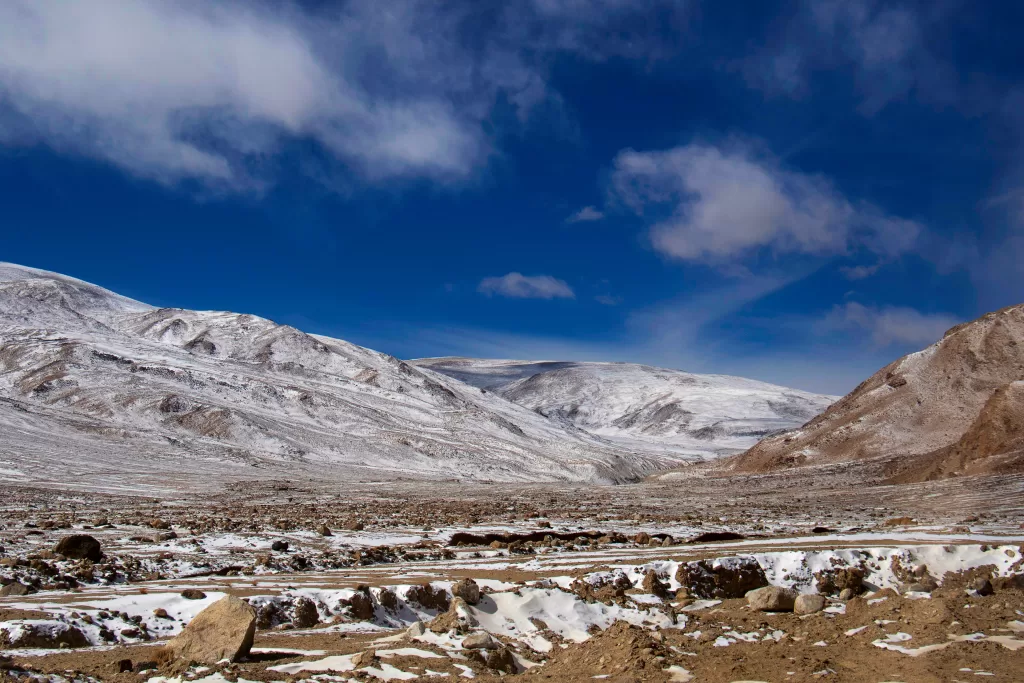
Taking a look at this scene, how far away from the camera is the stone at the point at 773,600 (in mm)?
12102

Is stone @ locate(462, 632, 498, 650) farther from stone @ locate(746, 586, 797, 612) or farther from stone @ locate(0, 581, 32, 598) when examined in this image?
stone @ locate(0, 581, 32, 598)

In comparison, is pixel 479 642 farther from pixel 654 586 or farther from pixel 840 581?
pixel 840 581

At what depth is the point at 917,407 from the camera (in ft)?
201

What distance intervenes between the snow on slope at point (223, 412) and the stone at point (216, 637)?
36605 millimetres

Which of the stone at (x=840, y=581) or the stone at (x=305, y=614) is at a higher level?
the stone at (x=840, y=581)

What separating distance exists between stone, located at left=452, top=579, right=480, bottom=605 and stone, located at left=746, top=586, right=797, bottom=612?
13.7 ft

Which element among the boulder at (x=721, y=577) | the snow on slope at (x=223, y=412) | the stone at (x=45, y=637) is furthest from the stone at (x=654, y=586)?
the snow on slope at (x=223, y=412)

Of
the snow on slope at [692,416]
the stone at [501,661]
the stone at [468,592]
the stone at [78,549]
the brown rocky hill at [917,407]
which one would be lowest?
the stone at [501,661]

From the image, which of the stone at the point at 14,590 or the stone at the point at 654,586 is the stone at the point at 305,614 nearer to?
the stone at the point at 14,590

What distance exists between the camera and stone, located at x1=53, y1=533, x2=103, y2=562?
48.1ft

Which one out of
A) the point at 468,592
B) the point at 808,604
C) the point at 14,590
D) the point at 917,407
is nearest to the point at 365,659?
the point at 468,592

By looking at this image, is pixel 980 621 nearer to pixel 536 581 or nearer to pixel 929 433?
pixel 536 581

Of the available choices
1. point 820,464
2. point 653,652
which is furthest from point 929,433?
point 653,652

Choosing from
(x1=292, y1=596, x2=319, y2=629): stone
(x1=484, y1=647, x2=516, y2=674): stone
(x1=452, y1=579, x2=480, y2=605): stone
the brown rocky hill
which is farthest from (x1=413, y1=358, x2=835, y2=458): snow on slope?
(x1=484, y1=647, x2=516, y2=674): stone
